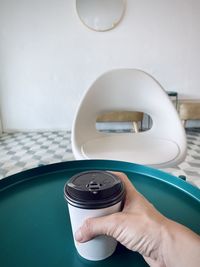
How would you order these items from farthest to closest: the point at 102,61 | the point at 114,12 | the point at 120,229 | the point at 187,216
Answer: the point at 102,61 → the point at 114,12 → the point at 187,216 → the point at 120,229

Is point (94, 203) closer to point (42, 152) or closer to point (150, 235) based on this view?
point (150, 235)

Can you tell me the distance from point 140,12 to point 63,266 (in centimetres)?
328

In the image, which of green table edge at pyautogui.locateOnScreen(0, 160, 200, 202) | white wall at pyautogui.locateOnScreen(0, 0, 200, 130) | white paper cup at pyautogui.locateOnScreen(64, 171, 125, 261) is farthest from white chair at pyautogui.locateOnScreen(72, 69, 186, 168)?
white wall at pyautogui.locateOnScreen(0, 0, 200, 130)

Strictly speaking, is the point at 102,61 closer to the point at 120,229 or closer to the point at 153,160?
the point at 153,160

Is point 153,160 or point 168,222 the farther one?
point 153,160

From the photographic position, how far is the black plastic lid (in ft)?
1.30

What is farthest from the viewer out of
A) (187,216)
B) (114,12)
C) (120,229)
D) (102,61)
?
(102,61)

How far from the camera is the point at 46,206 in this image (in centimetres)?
60

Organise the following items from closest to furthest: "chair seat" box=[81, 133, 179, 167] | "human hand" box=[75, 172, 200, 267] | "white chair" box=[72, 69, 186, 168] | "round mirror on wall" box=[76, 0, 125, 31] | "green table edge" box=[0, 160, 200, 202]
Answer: "human hand" box=[75, 172, 200, 267], "green table edge" box=[0, 160, 200, 202], "chair seat" box=[81, 133, 179, 167], "white chair" box=[72, 69, 186, 168], "round mirror on wall" box=[76, 0, 125, 31]

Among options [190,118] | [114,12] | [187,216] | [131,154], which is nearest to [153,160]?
[131,154]

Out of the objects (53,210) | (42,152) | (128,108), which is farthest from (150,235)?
(42,152)

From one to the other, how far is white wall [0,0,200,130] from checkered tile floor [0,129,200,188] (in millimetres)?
414

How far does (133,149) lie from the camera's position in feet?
4.28

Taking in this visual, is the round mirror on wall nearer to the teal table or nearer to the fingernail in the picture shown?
the teal table
